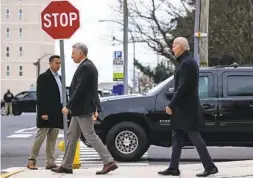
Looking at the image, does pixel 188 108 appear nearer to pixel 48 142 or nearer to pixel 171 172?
pixel 171 172

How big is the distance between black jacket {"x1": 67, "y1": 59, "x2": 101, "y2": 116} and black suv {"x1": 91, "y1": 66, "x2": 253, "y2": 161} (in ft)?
10.9

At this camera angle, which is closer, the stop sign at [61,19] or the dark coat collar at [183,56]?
the dark coat collar at [183,56]

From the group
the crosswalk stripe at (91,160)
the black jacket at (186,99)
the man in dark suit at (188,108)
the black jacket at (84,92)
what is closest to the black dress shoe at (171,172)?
the man in dark suit at (188,108)

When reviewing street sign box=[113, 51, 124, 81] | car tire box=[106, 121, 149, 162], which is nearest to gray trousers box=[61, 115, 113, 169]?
car tire box=[106, 121, 149, 162]

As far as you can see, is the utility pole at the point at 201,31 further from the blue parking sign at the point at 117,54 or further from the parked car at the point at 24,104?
the parked car at the point at 24,104

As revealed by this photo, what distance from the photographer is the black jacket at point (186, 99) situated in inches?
353

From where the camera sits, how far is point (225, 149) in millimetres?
15867

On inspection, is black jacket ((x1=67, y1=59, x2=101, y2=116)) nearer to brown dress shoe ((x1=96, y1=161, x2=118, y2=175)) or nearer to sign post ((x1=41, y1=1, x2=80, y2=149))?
brown dress shoe ((x1=96, y1=161, x2=118, y2=175))

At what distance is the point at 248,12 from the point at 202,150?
648 inches

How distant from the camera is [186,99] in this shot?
29.6 feet

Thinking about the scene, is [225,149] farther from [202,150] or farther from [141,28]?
[141,28]

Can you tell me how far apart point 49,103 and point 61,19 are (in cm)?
139

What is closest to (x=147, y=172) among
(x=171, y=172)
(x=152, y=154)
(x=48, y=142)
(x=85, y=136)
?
(x=171, y=172)

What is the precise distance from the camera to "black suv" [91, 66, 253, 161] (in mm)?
12492
